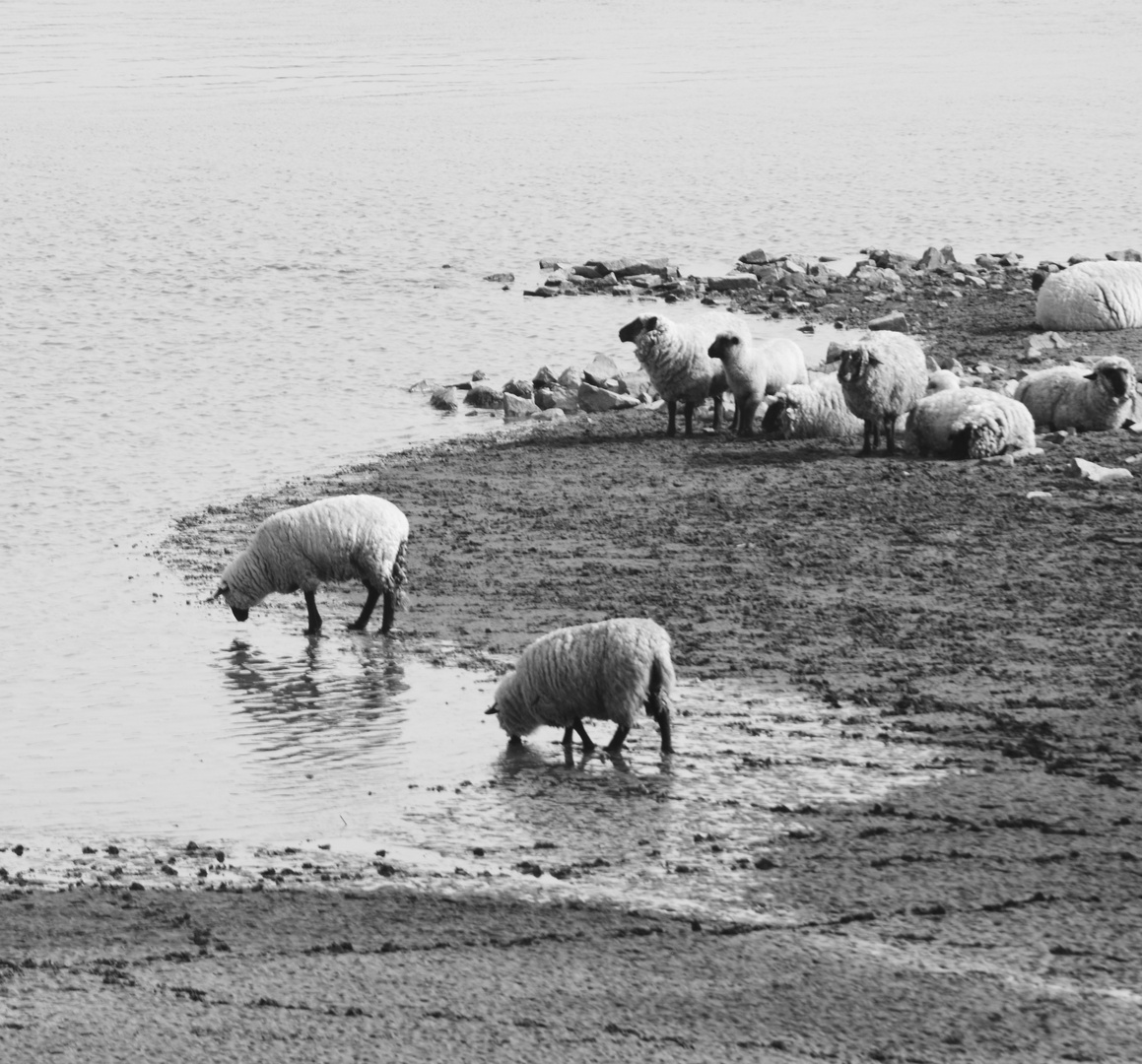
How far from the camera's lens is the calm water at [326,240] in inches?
413

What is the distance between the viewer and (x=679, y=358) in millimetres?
16719

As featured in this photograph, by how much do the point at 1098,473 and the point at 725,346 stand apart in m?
3.50

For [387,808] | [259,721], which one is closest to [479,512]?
[259,721]

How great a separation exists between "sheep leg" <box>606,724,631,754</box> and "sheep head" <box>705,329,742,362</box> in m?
7.21

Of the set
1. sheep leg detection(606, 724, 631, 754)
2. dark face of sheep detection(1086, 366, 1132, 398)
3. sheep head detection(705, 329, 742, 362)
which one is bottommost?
sheep leg detection(606, 724, 631, 754)

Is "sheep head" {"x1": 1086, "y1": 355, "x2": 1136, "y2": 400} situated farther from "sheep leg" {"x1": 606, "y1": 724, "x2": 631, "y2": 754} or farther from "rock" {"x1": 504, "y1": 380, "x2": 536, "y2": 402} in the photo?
"sheep leg" {"x1": 606, "y1": 724, "x2": 631, "y2": 754}

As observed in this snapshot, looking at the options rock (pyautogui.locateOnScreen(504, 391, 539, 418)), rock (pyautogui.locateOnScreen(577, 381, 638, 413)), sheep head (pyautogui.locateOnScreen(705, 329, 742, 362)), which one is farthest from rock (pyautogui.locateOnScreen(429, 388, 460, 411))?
sheep head (pyautogui.locateOnScreen(705, 329, 742, 362))

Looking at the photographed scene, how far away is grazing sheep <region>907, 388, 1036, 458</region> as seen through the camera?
49.9ft

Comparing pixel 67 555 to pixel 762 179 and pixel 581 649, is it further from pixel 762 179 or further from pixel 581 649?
pixel 762 179

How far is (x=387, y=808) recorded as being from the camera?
904cm

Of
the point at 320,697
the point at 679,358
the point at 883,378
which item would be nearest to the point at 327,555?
the point at 320,697

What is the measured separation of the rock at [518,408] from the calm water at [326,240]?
0.49 metres

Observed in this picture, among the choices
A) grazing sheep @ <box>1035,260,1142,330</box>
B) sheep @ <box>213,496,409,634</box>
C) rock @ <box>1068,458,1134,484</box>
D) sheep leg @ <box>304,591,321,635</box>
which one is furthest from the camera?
grazing sheep @ <box>1035,260,1142,330</box>

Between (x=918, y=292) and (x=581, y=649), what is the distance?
16394 mm
